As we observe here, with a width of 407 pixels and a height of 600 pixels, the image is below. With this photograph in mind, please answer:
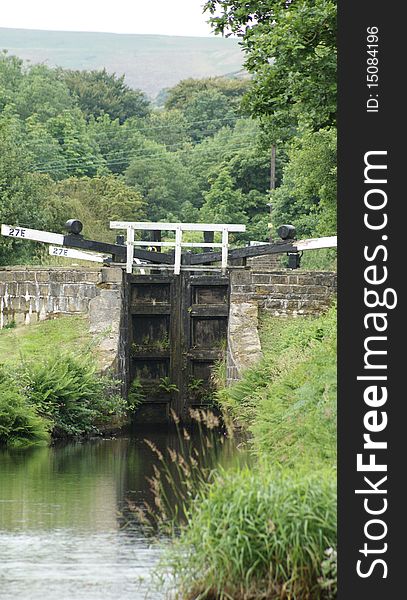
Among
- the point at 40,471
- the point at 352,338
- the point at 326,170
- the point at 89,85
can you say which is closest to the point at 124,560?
the point at 352,338

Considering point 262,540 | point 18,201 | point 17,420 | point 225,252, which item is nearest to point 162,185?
point 18,201

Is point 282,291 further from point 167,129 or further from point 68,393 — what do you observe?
point 167,129

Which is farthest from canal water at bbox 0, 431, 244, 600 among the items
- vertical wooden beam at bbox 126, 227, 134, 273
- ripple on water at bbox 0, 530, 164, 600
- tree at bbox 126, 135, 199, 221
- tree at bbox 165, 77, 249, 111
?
tree at bbox 165, 77, 249, 111

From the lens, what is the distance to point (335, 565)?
9.58m

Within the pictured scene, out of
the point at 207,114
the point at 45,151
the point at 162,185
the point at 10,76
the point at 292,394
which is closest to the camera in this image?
the point at 292,394

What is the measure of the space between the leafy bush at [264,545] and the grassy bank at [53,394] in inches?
369

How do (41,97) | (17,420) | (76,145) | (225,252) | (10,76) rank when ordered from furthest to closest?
(10,76)
(41,97)
(76,145)
(225,252)
(17,420)

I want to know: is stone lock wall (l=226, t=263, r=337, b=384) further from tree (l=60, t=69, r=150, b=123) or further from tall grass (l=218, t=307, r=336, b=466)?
tree (l=60, t=69, r=150, b=123)

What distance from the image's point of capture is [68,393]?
20250mm

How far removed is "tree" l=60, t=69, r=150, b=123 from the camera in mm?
95188

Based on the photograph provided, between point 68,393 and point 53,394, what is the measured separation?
0.20m

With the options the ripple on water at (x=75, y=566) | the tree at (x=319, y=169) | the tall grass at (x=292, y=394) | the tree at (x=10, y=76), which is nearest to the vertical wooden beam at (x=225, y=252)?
the tall grass at (x=292, y=394)

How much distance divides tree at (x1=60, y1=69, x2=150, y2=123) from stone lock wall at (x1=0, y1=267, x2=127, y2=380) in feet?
228

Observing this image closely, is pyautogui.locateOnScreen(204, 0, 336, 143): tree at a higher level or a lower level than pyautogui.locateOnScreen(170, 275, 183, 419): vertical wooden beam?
higher
